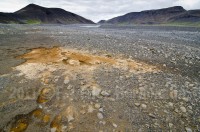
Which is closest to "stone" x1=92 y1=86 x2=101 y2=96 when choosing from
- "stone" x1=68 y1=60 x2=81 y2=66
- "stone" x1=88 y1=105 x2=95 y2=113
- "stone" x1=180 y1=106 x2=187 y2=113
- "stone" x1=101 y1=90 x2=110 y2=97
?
"stone" x1=101 y1=90 x2=110 y2=97

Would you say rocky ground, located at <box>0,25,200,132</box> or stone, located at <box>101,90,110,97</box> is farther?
stone, located at <box>101,90,110,97</box>

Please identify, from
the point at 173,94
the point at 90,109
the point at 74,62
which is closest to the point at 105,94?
the point at 90,109

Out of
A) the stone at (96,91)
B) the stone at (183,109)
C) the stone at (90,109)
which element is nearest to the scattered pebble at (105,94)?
the stone at (96,91)

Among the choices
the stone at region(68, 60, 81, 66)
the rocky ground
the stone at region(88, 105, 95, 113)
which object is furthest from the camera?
the stone at region(68, 60, 81, 66)

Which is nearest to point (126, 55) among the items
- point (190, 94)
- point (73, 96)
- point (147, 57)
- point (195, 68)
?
point (147, 57)

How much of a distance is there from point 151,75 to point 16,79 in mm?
5884

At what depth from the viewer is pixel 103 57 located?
33.1 feet

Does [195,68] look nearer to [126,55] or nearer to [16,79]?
[126,55]

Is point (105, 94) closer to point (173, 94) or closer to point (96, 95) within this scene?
point (96, 95)

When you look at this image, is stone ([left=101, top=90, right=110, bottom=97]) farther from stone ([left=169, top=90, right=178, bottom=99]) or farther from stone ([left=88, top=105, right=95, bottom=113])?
stone ([left=169, top=90, right=178, bottom=99])

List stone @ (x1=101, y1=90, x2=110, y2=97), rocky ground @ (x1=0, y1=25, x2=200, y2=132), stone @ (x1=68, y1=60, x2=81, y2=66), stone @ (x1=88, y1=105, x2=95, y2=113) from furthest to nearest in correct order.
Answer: stone @ (x1=68, y1=60, x2=81, y2=66) < stone @ (x1=101, y1=90, x2=110, y2=97) < stone @ (x1=88, y1=105, x2=95, y2=113) < rocky ground @ (x1=0, y1=25, x2=200, y2=132)

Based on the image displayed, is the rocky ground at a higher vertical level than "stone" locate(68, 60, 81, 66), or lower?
lower

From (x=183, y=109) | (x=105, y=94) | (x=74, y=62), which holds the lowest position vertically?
(x=183, y=109)

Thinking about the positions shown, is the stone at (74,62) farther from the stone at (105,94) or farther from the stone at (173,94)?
the stone at (173,94)
